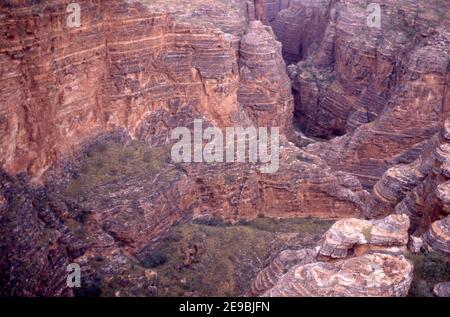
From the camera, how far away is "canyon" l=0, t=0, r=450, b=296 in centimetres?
2244

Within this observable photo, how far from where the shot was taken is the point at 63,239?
80.7ft

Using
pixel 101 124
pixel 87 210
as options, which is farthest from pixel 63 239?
pixel 101 124

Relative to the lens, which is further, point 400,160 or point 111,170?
point 400,160

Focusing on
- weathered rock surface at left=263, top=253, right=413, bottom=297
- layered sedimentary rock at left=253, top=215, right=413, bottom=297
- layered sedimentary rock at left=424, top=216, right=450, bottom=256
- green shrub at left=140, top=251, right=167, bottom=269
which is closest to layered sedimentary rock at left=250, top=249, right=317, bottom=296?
layered sedimentary rock at left=253, top=215, right=413, bottom=297

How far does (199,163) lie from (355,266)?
47.9 ft

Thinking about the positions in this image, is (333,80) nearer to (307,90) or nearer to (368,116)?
(307,90)

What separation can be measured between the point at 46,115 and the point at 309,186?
15973 millimetres

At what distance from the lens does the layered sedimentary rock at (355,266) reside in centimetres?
1898
